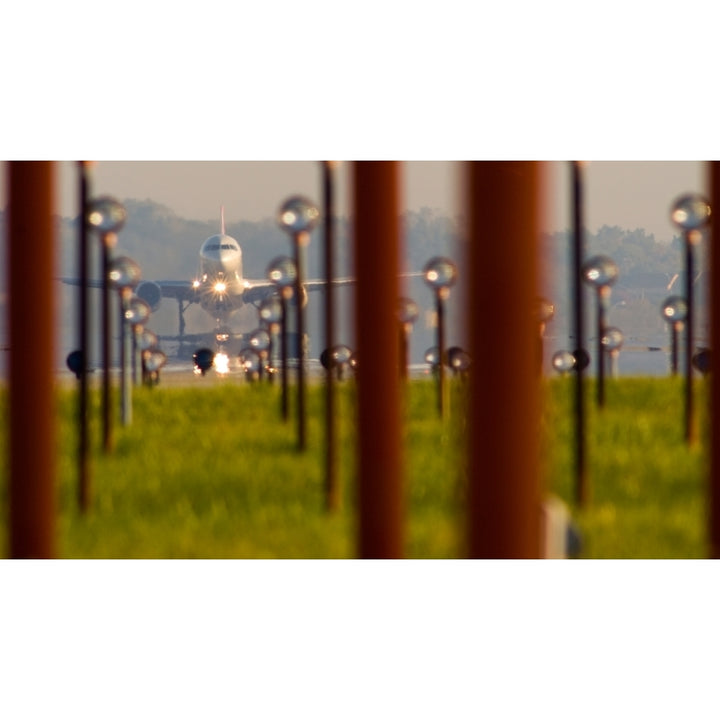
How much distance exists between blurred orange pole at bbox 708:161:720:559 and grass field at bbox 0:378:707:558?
5cm

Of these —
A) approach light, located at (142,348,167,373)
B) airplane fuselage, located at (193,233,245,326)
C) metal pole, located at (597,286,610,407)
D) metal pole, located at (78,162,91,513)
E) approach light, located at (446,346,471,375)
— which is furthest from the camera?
approach light, located at (142,348,167,373)

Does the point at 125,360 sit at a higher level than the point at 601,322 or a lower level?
lower

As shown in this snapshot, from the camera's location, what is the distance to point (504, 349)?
4176 mm

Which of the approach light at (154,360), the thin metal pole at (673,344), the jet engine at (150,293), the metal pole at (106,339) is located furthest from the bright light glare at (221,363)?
the thin metal pole at (673,344)

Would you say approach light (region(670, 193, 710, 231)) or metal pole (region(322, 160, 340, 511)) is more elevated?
approach light (region(670, 193, 710, 231))

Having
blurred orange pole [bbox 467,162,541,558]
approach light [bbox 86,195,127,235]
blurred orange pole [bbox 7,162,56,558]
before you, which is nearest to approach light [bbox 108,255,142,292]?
approach light [bbox 86,195,127,235]

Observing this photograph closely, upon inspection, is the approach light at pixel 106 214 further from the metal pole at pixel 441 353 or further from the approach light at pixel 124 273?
the metal pole at pixel 441 353

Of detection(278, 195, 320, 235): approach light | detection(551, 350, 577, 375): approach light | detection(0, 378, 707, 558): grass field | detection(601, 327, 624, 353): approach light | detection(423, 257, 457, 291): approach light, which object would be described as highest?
detection(278, 195, 320, 235): approach light

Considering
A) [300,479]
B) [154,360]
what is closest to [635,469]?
[300,479]

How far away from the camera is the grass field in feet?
16.1

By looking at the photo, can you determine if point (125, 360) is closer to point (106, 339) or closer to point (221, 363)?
point (106, 339)

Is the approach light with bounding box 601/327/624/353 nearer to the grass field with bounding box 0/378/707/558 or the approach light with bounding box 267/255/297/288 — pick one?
the grass field with bounding box 0/378/707/558

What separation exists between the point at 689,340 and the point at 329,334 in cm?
161

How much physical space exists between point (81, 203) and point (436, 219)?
1.46 m
